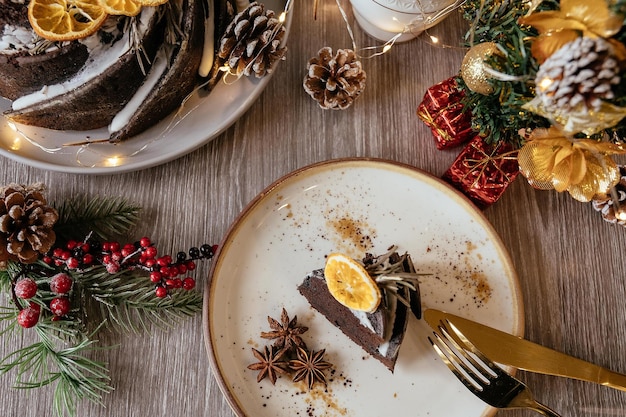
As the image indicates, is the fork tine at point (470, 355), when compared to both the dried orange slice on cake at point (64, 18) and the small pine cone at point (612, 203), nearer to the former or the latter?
the small pine cone at point (612, 203)

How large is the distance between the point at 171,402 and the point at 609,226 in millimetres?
1007

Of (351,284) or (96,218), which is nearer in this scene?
(351,284)

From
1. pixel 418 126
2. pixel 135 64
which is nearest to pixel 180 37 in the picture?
pixel 135 64

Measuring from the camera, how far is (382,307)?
3.35 ft

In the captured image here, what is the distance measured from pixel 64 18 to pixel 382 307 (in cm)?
77

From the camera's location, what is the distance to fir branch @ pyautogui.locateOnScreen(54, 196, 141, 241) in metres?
1.15

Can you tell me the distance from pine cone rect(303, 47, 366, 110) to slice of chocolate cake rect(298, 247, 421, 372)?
1.14ft

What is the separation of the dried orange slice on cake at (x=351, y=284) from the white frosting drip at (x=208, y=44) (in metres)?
0.47

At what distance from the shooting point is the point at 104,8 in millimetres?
958

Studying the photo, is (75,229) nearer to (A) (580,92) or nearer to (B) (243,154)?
(B) (243,154)

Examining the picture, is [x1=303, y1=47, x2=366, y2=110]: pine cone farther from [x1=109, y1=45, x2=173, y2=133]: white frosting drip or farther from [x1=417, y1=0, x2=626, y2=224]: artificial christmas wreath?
[x1=109, y1=45, x2=173, y2=133]: white frosting drip

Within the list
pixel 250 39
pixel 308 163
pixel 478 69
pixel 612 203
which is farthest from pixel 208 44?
pixel 612 203

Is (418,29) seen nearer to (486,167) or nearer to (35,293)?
(486,167)

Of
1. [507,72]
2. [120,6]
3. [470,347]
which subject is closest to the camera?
[507,72]
